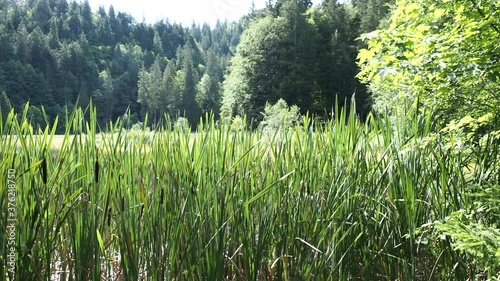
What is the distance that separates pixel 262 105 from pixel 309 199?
35776 millimetres

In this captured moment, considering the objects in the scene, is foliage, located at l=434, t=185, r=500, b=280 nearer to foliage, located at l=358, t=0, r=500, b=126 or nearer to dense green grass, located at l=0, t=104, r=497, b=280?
dense green grass, located at l=0, t=104, r=497, b=280

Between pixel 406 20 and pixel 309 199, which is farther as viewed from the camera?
pixel 406 20

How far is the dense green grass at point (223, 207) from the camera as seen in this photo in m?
1.69

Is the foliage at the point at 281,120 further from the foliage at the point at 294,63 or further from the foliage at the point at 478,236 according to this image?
the foliage at the point at 294,63

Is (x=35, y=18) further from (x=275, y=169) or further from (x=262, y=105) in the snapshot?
(x=275, y=169)

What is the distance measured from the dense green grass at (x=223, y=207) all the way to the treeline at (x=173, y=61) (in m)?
0.24

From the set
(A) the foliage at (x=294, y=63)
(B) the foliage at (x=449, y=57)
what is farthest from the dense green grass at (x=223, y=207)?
(A) the foliage at (x=294, y=63)

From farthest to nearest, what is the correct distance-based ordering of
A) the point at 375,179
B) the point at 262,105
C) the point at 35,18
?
the point at 35,18 < the point at 262,105 < the point at 375,179

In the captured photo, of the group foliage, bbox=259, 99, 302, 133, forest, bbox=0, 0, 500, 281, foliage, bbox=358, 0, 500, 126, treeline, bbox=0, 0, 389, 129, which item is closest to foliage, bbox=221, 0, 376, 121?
treeline, bbox=0, 0, 389, 129

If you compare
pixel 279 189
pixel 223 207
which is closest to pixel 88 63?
pixel 279 189

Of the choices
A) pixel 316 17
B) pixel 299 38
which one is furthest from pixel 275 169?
pixel 316 17

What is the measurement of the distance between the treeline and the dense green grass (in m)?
0.24

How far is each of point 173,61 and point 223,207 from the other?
94.0 metres

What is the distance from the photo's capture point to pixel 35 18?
97.7 m
